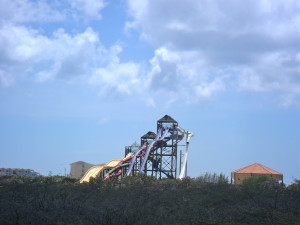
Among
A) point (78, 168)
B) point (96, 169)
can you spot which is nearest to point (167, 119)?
point (96, 169)

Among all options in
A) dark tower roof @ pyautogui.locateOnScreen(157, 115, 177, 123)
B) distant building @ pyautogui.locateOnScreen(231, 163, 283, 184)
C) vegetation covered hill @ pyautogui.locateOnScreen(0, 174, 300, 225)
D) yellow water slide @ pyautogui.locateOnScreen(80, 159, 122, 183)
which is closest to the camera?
vegetation covered hill @ pyautogui.locateOnScreen(0, 174, 300, 225)

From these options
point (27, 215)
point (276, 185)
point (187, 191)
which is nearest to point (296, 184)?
point (276, 185)

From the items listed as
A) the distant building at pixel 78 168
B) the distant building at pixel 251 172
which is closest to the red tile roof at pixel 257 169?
the distant building at pixel 251 172

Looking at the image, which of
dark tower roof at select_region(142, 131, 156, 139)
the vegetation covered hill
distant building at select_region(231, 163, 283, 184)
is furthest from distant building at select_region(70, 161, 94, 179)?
the vegetation covered hill

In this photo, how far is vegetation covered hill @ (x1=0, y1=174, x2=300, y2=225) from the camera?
50.3 feet

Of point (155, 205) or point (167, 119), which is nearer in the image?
point (155, 205)

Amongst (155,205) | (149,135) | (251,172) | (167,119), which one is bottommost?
(155,205)

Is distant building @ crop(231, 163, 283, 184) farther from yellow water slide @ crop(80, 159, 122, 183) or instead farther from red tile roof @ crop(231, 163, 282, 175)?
yellow water slide @ crop(80, 159, 122, 183)

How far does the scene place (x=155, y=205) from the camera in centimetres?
1898

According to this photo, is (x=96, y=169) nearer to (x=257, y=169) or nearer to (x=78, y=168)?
(x=78, y=168)

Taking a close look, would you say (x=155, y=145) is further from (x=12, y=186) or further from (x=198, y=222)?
(x=198, y=222)

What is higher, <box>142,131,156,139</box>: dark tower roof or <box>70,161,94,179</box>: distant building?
<box>142,131,156,139</box>: dark tower roof

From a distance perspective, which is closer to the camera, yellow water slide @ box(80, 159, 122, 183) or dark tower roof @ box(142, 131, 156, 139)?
yellow water slide @ box(80, 159, 122, 183)

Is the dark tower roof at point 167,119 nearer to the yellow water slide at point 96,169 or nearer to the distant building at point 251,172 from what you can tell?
the yellow water slide at point 96,169
